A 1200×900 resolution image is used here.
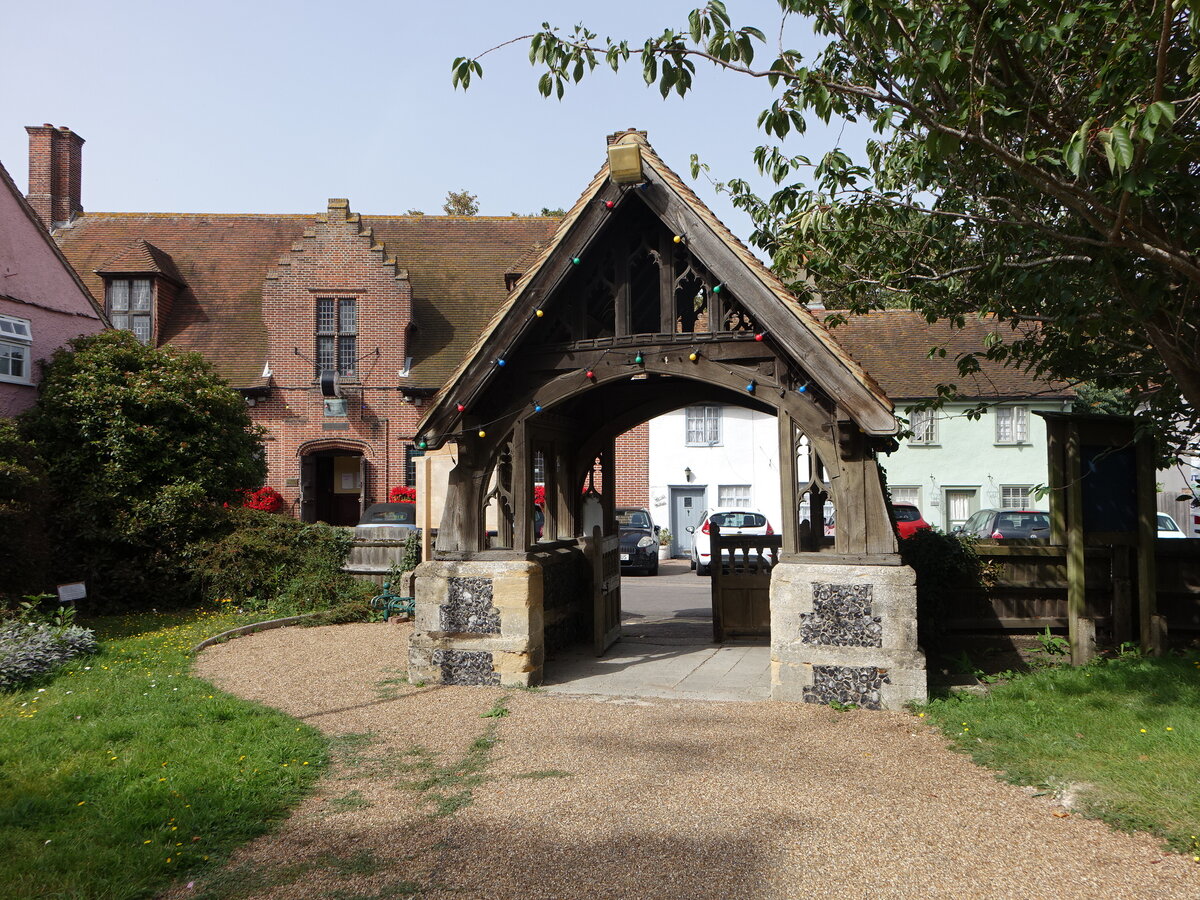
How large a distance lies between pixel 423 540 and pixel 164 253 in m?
18.6

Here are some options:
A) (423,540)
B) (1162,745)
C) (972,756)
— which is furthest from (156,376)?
(1162,745)

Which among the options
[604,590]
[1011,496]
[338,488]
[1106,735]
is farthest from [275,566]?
[1011,496]

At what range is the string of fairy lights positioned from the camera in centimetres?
809

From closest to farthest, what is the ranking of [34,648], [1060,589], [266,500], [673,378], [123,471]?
1. [673,378]
2. [34,648]
3. [1060,589]
4. [123,471]
5. [266,500]

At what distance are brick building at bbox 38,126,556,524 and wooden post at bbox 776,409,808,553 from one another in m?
16.1

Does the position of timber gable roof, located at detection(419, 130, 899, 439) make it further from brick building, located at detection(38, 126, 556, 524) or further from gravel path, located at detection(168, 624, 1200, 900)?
brick building, located at detection(38, 126, 556, 524)

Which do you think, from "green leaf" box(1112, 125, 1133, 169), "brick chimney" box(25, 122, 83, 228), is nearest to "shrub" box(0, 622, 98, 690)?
"green leaf" box(1112, 125, 1133, 169)

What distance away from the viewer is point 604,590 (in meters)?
10.7

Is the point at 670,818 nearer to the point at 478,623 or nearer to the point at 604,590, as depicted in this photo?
the point at 478,623

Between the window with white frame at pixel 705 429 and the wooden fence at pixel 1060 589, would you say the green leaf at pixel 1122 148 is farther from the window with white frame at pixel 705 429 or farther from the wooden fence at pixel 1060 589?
the window with white frame at pixel 705 429

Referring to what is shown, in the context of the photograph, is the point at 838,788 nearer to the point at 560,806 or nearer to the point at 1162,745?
the point at 560,806

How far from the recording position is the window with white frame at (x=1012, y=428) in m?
29.0

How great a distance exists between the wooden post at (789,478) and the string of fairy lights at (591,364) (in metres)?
0.28

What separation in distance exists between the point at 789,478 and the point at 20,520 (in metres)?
9.82
